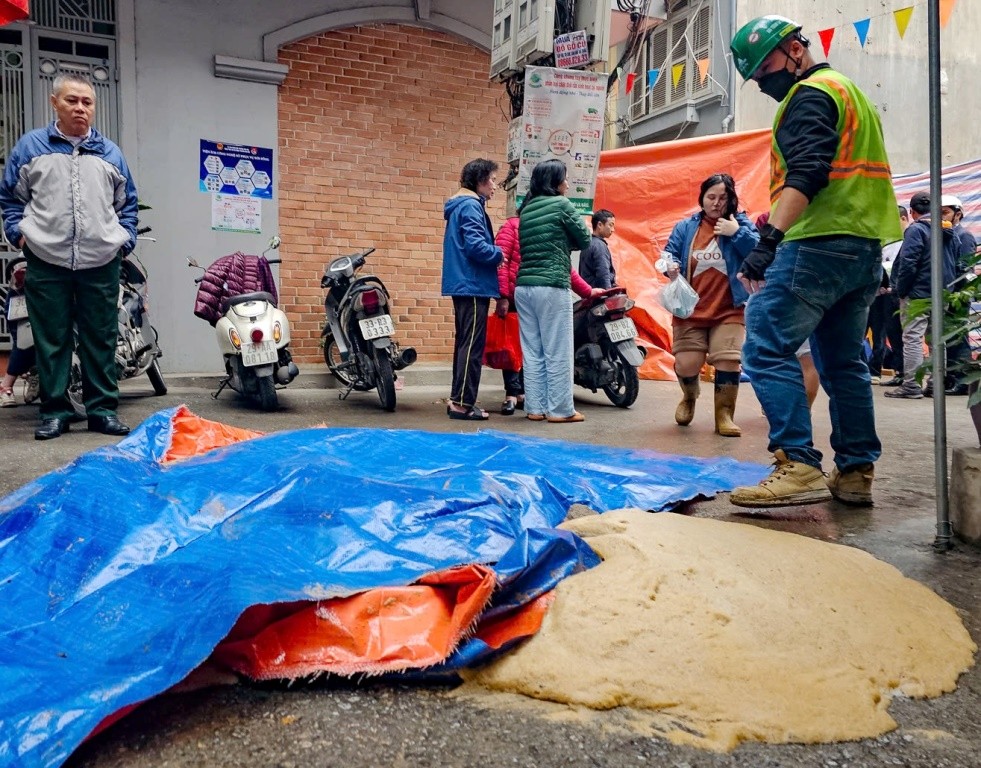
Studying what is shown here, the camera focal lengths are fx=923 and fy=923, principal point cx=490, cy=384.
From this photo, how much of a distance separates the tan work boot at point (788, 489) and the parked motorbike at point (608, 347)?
3912mm

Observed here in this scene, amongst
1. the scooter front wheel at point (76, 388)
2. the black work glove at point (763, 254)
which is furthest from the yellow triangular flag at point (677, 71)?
the black work glove at point (763, 254)

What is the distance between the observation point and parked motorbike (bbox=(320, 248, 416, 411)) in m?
7.09

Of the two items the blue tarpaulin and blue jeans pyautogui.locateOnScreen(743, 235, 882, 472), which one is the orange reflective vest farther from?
the blue tarpaulin

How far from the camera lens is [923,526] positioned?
3.37 metres

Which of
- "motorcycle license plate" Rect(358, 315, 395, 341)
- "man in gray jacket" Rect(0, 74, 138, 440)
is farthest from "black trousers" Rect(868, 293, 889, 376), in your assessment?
"man in gray jacket" Rect(0, 74, 138, 440)

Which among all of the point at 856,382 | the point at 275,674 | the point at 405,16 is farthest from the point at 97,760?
the point at 405,16

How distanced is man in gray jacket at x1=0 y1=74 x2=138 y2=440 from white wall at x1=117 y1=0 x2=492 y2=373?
10.6ft

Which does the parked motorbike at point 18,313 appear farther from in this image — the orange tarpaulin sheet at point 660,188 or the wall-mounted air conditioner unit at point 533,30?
the orange tarpaulin sheet at point 660,188

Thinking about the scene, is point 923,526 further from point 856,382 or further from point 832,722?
point 832,722

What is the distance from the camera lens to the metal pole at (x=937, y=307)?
302 centimetres

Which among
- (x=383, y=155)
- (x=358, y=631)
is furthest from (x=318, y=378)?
(x=358, y=631)

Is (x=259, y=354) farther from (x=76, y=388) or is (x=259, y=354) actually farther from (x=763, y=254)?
(x=763, y=254)

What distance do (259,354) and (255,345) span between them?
85 mm

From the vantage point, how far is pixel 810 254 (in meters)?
3.49
